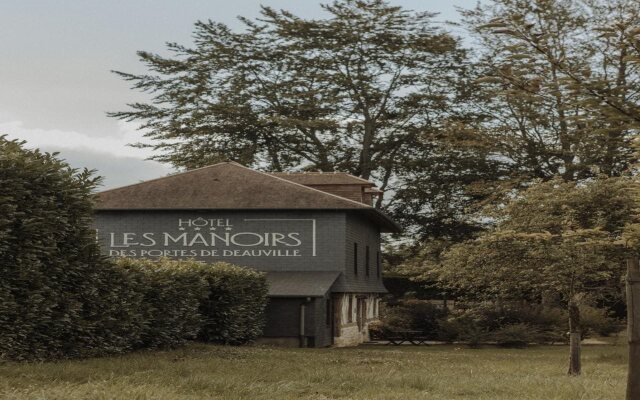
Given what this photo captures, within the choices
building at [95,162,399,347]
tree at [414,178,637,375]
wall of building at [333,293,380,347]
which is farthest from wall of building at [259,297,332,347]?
tree at [414,178,637,375]

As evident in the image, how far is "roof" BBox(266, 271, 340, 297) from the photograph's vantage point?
111 feet

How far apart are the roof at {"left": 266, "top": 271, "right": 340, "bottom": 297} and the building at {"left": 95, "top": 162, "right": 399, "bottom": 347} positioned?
78 millimetres

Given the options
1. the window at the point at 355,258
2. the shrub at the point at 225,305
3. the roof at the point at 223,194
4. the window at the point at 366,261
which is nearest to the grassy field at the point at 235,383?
the shrub at the point at 225,305

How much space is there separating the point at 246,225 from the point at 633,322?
2735 cm

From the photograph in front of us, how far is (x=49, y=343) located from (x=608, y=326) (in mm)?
31247

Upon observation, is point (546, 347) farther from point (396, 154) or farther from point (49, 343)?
point (49, 343)

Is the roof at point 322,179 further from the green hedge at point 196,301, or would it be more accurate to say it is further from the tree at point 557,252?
the tree at point 557,252

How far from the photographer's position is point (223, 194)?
38.1 m

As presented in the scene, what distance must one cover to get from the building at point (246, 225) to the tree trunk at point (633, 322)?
80.0ft

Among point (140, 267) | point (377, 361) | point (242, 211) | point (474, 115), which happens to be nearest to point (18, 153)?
point (140, 267)

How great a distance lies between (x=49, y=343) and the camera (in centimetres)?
1738

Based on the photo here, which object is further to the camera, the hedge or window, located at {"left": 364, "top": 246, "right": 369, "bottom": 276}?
window, located at {"left": 364, "top": 246, "right": 369, "bottom": 276}

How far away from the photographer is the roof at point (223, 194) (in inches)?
1460

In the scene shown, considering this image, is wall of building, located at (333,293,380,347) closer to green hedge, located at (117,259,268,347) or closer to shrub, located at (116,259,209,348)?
green hedge, located at (117,259,268,347)
